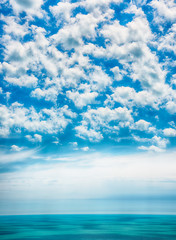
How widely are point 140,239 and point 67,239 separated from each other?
10.9m

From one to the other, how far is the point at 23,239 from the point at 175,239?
75.2 ft

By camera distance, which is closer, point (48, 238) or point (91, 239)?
point (91, 239)

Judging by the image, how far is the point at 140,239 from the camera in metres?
33.6

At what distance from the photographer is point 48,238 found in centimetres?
3534

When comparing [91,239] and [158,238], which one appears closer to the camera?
[91,239]

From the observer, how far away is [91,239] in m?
32.7

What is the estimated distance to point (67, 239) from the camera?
111ft

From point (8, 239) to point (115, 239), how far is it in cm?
1586

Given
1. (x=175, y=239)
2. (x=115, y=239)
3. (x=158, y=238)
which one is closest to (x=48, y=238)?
(x=115, y=239)

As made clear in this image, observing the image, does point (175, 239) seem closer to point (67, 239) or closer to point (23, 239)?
point (67, 239)

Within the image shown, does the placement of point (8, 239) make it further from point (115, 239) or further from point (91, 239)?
point (115, 239)

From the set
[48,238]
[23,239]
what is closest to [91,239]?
[48,238]

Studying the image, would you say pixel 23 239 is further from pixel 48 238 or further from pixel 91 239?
pixel 91 239

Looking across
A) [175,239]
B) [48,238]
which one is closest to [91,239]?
[48,238]
